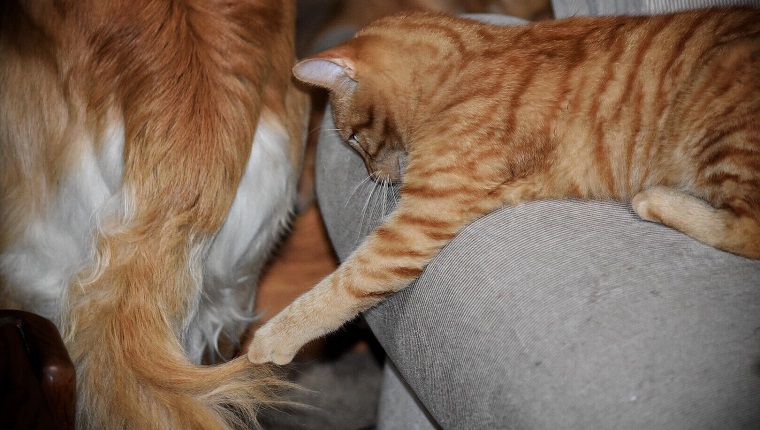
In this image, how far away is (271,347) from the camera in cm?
99

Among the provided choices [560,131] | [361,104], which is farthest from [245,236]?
[560,131]

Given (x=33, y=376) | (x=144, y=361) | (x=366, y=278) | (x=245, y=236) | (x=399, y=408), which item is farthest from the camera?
(x=399, y=408)

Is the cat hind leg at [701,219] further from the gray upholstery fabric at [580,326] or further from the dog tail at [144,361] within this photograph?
the dog tail at [144,361]

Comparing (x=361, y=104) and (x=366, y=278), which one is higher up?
(x=361, y=104)

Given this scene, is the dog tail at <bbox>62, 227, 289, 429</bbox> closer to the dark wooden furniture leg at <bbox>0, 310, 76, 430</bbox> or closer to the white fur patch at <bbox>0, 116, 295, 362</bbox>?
the white fur patch at <bbox>0, 116, 295, 362</bbox>

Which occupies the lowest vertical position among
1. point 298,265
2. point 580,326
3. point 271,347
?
point 298,265

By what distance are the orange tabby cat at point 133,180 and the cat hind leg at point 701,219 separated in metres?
0.59

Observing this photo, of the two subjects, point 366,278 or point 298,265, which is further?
point 298,265

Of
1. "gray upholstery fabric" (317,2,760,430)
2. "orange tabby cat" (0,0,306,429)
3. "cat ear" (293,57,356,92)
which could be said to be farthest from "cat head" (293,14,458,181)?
"gray upholstery fabric" (317,2,760,430)

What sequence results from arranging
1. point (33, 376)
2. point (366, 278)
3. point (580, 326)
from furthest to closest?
point (366, 278) → point (580, 326) → point (33, 376)

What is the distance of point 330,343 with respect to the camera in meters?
1.50

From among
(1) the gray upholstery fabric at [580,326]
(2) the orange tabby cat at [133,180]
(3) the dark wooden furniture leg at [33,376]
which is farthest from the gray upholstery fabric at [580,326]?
(3) the dark wooden furniture leg at [33,376]

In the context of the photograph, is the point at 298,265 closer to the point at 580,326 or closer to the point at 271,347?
the point at 271,347

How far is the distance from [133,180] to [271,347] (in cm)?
32
